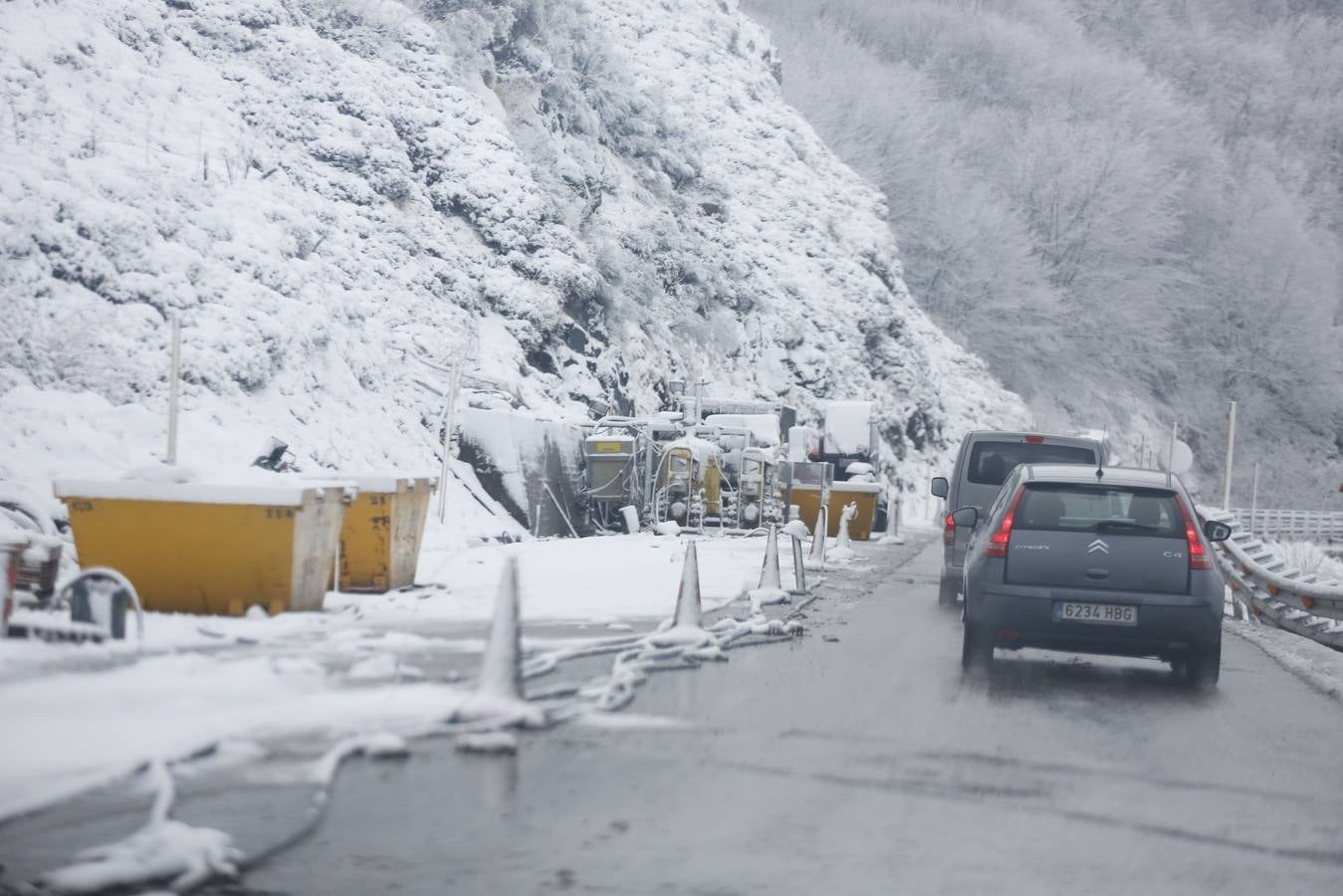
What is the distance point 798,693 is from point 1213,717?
2.60m

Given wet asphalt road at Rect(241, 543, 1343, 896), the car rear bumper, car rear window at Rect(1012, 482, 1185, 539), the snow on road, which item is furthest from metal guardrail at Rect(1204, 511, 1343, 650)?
the snow on road

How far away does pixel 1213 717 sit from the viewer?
366 inches

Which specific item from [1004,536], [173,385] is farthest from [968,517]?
[173,385]

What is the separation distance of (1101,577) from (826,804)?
4909 millimetres

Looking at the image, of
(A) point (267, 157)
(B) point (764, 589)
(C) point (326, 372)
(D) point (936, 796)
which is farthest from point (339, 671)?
(A) point (267, 157)

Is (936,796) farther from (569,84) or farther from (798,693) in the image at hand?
(569,84)

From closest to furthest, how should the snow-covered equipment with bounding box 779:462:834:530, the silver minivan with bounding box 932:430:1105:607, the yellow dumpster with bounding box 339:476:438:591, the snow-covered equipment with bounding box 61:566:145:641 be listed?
the snow-covered equipment with bounding box 61:566:145:641 → the yellow dumpster with bounding box 339:476:438:591 → the silver minivan with bounding box 932:430:1105:607 → the snow-covered equipment with bounding box 779:462:834:530

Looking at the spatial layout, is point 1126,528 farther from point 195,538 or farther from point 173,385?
point 173,385

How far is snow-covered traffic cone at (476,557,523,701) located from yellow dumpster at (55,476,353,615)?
4110mm

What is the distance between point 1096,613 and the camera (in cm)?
1038

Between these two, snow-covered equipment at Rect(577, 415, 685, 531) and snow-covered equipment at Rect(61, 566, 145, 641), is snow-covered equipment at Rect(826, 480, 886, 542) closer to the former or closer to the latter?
snow-covered equipment at Rect(577, 415, 685, 531)

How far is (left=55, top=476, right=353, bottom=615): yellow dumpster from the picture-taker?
37.2 feet

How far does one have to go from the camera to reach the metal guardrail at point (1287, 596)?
51.0 feet

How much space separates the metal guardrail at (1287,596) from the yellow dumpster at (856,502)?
12.3 metres
